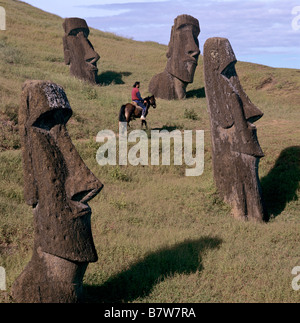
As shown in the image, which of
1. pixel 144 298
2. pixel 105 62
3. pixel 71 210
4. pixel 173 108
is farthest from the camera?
pixel 105 62

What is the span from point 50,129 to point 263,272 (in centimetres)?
401

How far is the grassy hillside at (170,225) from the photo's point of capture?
23.4 feet

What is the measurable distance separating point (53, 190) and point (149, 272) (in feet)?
7.58

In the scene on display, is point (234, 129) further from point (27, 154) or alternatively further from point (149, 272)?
point (27, 154)

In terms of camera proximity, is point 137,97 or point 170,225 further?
point 137,97

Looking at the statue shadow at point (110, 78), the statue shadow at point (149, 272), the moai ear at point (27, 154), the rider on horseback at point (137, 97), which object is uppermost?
the statue shadow at point (110, 78)

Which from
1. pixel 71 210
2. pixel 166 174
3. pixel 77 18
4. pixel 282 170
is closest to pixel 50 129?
pixel 71 210

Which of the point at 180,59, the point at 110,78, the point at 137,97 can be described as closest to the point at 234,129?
the point at 137,97

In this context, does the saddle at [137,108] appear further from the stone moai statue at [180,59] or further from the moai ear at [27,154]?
the moai ear at [27,154]

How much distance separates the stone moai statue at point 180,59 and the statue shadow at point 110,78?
416cm

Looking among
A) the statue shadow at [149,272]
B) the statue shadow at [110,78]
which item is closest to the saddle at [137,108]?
the statue shadow at [149,272]

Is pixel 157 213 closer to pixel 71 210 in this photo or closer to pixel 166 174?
pixel 166 174

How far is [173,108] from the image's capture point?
2120cm

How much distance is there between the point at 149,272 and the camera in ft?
24.2
